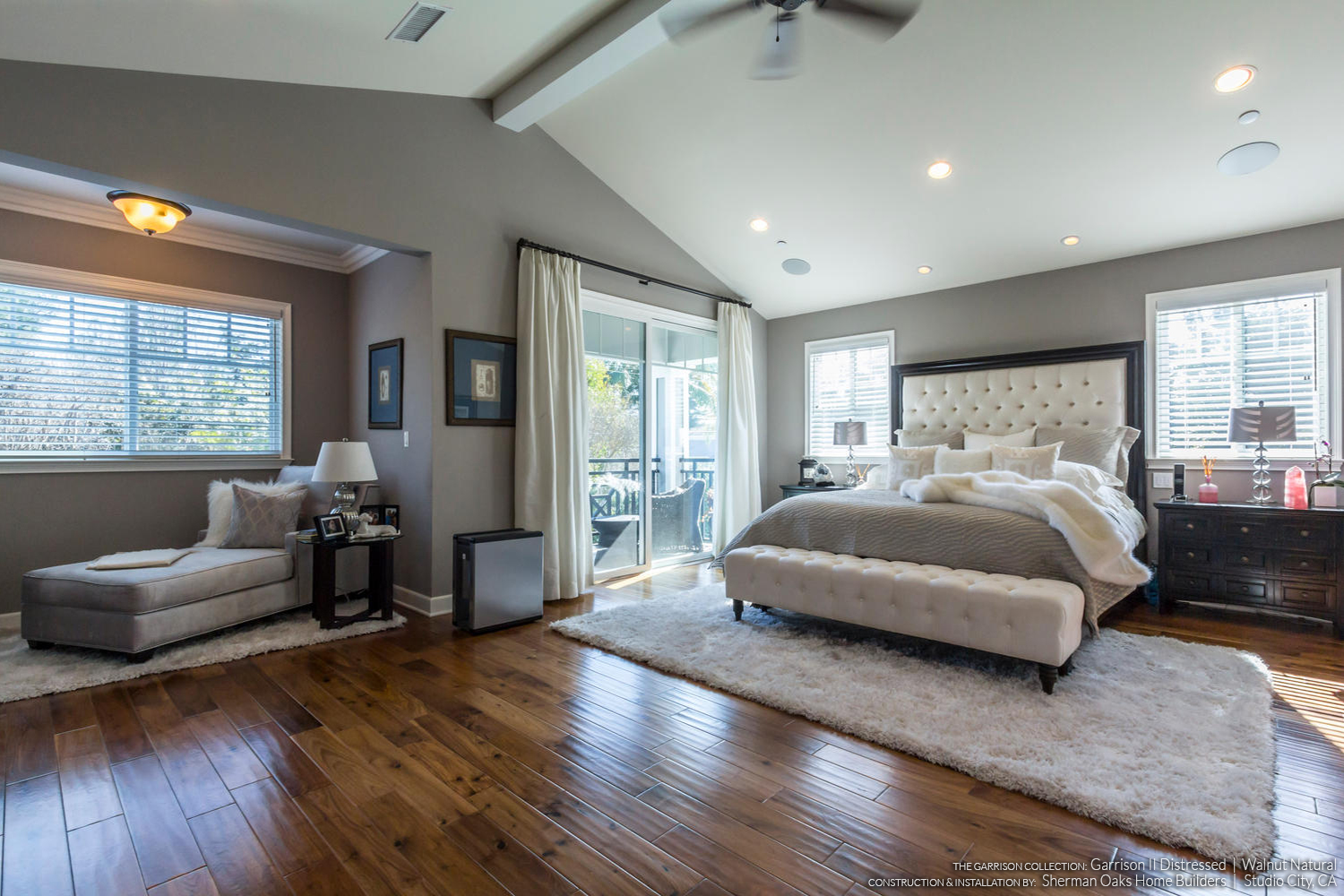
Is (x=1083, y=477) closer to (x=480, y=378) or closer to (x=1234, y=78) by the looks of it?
(x=1234, y=78)

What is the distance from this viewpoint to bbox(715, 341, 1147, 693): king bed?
3.11 metres

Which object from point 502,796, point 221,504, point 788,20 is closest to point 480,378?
point 221,504

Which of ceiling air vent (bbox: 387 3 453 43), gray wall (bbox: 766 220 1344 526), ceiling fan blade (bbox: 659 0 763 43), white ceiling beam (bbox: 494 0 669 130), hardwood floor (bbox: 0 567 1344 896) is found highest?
white ceiling beam (bbox: 494 0 669 130)

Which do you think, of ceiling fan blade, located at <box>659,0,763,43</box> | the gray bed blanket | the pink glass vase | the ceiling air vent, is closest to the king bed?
the gray bed blanket

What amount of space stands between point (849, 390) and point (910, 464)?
1532 mm

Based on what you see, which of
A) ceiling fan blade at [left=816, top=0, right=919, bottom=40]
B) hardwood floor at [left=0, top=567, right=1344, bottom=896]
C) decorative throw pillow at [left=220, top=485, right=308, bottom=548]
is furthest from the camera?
decorative throw pillow at [left=220, top=485, right=308, bottom=548]

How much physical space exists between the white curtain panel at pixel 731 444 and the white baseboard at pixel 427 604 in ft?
9.12

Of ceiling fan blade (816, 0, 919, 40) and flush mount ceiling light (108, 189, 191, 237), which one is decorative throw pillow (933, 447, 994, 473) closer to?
ceiling fan blade (816, 0, 919, 40)

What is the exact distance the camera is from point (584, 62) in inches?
138

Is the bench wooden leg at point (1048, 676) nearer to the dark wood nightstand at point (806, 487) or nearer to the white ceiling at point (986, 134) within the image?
the white ceiling at point (986, 134)

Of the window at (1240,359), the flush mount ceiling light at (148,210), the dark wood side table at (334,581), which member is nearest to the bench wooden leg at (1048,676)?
the window at (1240,359)

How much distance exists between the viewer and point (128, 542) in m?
4.29

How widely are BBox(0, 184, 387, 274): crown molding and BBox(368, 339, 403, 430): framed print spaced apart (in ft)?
2.35

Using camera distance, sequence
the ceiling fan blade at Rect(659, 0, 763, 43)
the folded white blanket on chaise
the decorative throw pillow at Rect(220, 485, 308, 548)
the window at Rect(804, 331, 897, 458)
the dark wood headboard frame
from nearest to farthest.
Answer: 1. the ceiling fan blade at Rect(659, 0, 763, 43)
2. the folded white blanket on chaise
3. the decorative throw pillow at Rect(220, 485, 308, 548)
4. the dark wood headboard frame
5. the window at Rect(804, 331, 897, 458)
